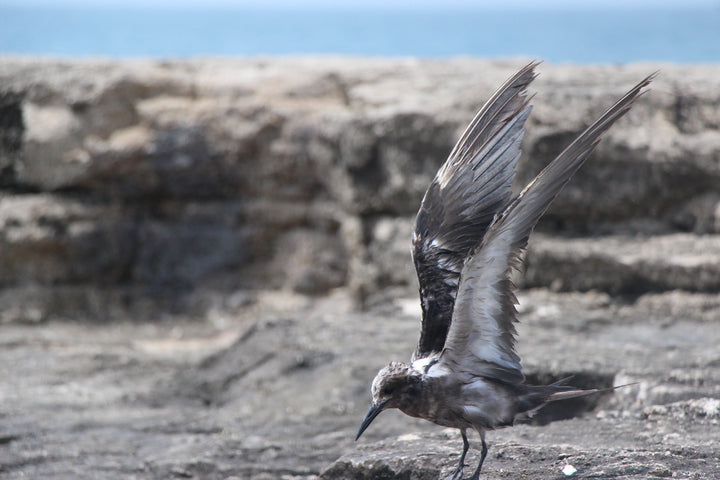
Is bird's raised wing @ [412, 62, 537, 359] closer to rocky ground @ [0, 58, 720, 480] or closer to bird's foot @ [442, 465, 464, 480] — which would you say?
bird's foot @ [442, 465, 464, 480]

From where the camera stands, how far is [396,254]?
5.97 meters

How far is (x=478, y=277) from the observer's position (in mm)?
2484

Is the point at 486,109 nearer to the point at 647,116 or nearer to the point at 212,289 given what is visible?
the point at 647,116

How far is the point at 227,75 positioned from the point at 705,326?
454 centimetres

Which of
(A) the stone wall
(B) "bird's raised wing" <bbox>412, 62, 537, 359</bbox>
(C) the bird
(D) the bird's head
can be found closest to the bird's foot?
(C) the bird

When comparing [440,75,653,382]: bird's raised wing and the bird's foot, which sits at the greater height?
[440,75,653,382]: bird's raised wing

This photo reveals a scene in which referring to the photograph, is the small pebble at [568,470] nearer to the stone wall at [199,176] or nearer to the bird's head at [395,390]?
the bird's head at [395,390]

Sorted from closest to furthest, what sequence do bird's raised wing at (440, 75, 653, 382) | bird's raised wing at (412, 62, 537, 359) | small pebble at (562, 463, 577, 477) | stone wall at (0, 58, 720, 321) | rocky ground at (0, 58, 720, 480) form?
bird's raised wing at (440, 75, 653, 382)
small pebble at (562, 463, 577, 477)
bird's raised wing at (412, 62, 537, 359)
rocky ground at (0, 58, 720, 480)
stone wall at (0, 58, 720, 321)

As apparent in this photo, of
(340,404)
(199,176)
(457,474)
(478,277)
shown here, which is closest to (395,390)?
(457,474)

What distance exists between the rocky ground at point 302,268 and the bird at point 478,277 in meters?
0.26

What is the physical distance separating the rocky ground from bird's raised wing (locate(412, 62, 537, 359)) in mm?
611

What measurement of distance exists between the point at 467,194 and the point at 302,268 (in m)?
4.36

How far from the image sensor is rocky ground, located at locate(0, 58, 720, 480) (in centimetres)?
364

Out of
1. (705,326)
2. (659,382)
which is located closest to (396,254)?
(705,326)
